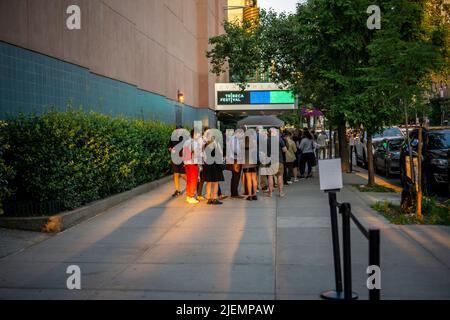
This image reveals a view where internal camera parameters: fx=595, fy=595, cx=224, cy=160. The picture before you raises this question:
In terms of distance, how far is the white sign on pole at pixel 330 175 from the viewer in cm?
593

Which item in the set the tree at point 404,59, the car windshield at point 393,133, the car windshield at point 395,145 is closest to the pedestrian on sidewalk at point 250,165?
the tree at point 404,59

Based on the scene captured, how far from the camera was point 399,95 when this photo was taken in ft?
37.4

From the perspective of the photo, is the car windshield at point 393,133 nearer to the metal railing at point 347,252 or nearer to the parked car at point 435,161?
the parked car at point 435,161

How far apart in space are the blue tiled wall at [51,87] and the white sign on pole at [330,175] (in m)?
6.51

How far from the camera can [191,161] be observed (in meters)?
13.7

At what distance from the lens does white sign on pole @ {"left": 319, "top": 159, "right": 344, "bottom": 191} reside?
19.5 ft

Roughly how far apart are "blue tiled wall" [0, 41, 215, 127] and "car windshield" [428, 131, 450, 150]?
8723mm

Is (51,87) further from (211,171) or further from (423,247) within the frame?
(423,247)

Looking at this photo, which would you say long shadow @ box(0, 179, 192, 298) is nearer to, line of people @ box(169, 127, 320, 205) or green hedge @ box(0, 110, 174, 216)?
green hedge @ box(0, 110, 174, 216)

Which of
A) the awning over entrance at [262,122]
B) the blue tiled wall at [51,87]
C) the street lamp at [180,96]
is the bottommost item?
the awning over entrance at [262,122]

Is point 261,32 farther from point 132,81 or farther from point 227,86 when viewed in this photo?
point 227,86

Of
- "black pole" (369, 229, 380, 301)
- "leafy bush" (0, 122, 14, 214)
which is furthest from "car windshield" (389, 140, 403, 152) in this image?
"black pole" (369, 229, 380, 301)

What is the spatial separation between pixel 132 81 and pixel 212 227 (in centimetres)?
1018
